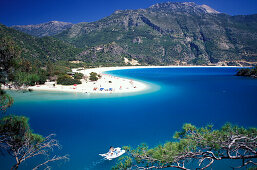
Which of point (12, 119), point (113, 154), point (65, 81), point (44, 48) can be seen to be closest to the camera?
point (12, 119)

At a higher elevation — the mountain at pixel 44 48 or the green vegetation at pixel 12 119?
the mountain at pixel 44 48

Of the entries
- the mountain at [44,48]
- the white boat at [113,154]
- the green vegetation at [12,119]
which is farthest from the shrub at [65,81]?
the mountain at [44,48]

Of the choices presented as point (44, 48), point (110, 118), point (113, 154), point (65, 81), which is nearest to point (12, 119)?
point (113, 154)

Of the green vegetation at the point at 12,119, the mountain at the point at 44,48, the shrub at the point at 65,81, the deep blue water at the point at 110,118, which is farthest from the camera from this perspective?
the mountain at the point at 44,48

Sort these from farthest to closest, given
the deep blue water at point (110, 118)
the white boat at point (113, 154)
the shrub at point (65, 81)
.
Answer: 1. the shrub at point (65, 81)
2. the deep blue water at point (110, 118)
3. the white boat at point (113, 154)

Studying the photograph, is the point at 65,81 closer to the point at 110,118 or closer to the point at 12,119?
the point at 110,118

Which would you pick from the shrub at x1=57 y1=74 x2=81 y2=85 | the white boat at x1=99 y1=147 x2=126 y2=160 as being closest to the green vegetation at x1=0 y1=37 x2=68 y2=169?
the white boat at x1=99 y1=147 x2=126 y2=160

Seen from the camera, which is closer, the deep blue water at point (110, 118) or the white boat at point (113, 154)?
the white boat at point (113, 154)

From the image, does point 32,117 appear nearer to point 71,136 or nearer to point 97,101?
point 71,136

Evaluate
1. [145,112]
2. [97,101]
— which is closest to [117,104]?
[97,101]

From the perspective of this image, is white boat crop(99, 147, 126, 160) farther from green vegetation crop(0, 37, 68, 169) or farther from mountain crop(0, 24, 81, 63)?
mountain crop(0, 24, 81, 63)

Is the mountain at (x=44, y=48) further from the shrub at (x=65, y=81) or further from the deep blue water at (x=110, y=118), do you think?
the deep blue water at (x=110, y=118)
